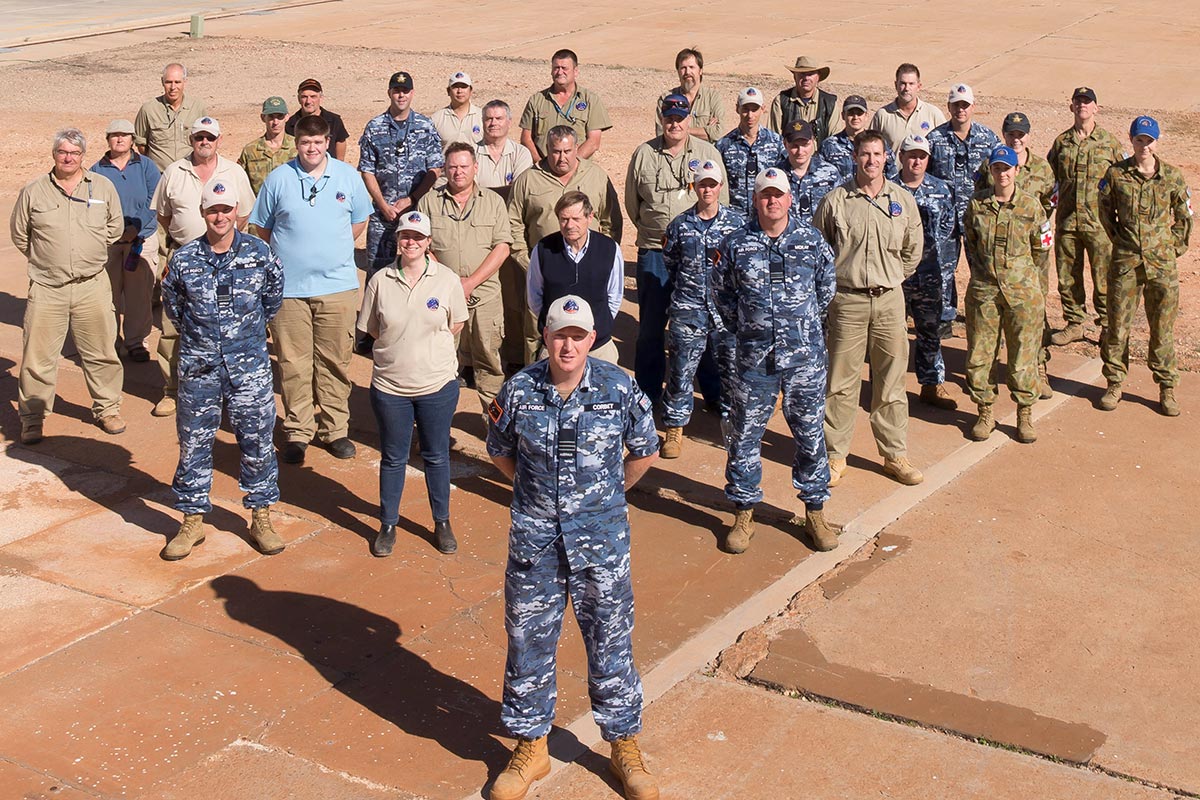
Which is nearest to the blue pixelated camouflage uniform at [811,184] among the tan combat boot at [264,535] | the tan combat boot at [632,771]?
the tan combat boot at [264,535]

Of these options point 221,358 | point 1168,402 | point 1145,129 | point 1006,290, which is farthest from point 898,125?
point 221,358

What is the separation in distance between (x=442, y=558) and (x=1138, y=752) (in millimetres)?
3718

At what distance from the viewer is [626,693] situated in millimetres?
5938

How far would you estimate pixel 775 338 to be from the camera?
809cm

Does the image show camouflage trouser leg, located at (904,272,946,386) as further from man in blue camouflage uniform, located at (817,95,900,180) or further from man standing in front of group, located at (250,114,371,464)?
man standing in front of group, located at (250,114,371,464)

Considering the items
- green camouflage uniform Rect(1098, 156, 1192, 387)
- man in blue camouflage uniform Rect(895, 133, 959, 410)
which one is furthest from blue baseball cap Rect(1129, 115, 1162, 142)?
man in blue camouflage uniform Rect(895, 133, 959, 410)

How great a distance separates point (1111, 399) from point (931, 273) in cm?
153

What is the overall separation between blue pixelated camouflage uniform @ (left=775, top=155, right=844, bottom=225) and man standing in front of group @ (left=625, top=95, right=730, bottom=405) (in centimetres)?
54

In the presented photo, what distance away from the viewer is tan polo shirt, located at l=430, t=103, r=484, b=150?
1178cm

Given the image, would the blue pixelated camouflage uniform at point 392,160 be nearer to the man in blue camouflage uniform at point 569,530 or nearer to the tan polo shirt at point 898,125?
the tan polo shirt at point 898,125

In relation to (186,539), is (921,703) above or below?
below

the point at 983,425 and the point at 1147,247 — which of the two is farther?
the point at 1147,247

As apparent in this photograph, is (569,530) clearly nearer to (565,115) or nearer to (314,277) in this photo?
(314,277)

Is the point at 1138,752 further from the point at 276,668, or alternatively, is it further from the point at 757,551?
the point at 276,668
